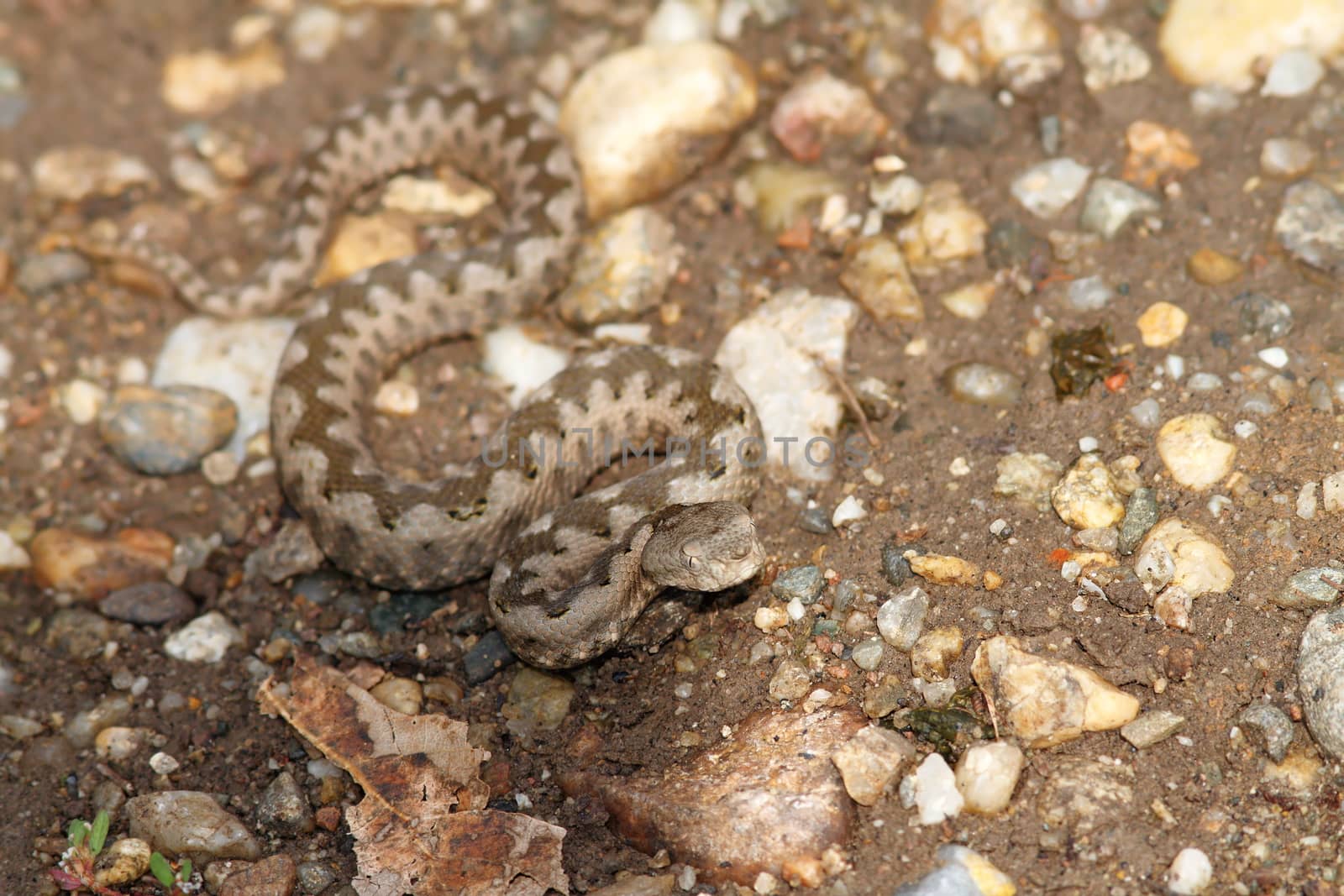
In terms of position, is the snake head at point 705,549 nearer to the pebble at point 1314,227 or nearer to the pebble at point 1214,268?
the pebble at point 1214,268

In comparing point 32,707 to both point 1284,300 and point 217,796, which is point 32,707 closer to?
point 217,796

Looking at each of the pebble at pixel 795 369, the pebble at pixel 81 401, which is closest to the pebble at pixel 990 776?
the pebble at pixel 795 369

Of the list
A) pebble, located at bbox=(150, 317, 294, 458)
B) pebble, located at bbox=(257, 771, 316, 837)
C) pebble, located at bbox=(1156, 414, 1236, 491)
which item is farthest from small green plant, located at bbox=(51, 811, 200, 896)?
pebble, located at bbox=(1156, 414, 1236, 491)

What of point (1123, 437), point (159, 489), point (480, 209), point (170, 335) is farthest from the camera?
point (480, 209)

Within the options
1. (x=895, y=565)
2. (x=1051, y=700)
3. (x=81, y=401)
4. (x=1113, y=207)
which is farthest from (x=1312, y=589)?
(x=81, y=401)

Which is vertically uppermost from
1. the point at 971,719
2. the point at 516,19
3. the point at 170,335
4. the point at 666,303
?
the point at 516,19

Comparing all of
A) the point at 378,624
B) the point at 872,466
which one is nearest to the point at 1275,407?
the point at 872,466

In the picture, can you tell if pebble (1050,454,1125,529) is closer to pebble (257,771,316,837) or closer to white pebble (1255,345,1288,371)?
white pebble (1255,345,1288,371)
